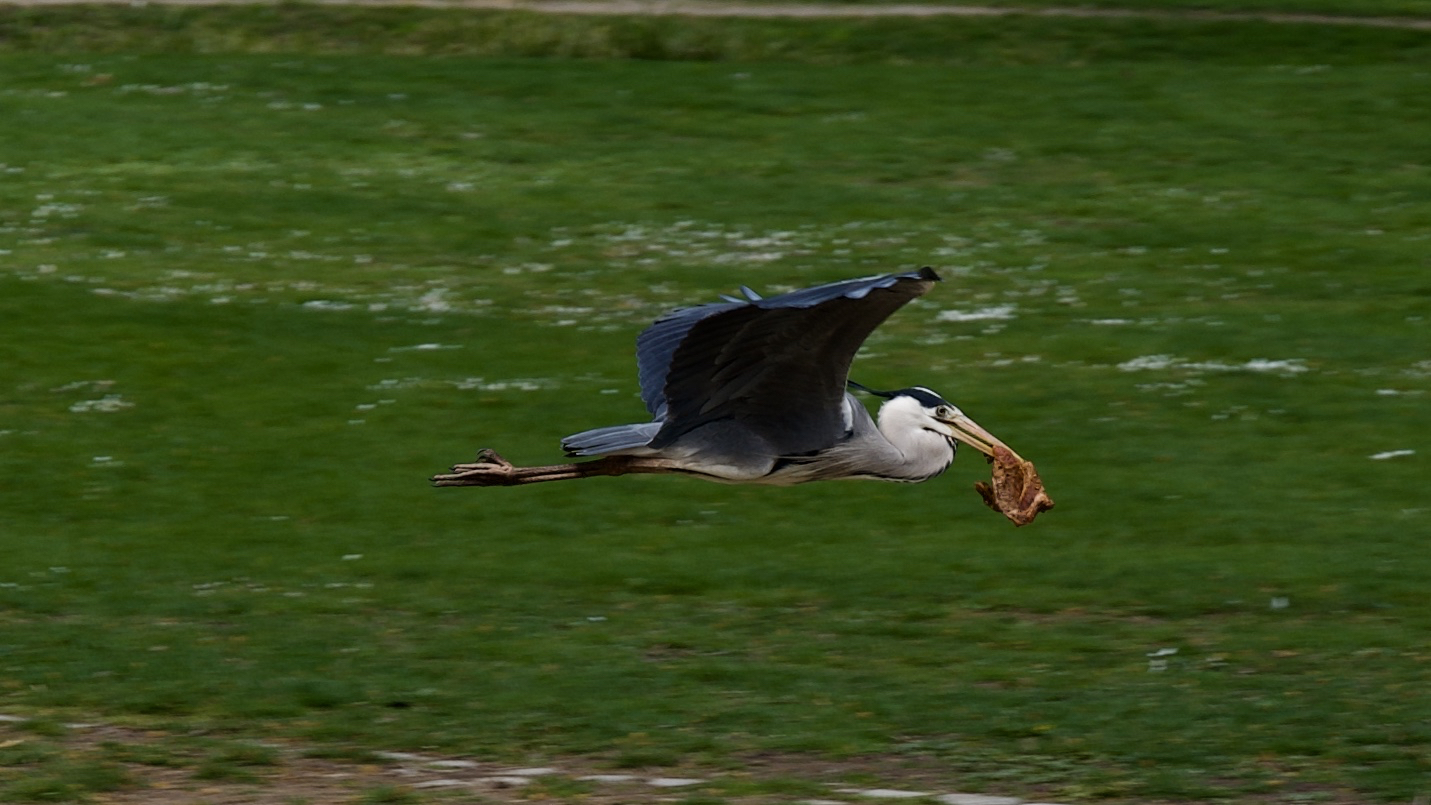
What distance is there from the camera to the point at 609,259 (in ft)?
66.7

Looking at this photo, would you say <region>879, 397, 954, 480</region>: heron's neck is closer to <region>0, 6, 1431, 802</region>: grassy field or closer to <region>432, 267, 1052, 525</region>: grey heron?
<region>432, 267, 1052, 525</region>: grey heron

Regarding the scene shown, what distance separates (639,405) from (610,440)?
29.8ft

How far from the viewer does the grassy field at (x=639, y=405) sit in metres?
11.1

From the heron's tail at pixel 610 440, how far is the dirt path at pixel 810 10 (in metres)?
22.1

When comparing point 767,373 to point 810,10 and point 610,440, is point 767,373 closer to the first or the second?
point 610,440

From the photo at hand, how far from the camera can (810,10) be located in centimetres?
2952

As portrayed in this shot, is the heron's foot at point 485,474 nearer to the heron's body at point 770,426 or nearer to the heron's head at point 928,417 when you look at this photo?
the heron's body at point 770,426

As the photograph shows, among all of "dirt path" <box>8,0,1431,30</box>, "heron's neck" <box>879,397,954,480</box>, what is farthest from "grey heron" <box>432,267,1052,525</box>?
"dirt path" <box>8,0,1431,30</box>

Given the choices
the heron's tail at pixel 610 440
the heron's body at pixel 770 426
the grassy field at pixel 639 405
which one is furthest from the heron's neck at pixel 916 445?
the grassy field at pixel 639 405

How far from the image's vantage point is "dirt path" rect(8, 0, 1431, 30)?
28.8m

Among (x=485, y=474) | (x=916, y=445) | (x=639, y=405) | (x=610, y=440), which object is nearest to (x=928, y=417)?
(x=916, y=445)

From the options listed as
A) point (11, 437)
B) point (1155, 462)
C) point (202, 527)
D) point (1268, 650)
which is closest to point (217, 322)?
point (11, 437)

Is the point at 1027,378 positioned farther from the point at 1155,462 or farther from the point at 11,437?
the point at 11,437

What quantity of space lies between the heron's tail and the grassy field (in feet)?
10.5
